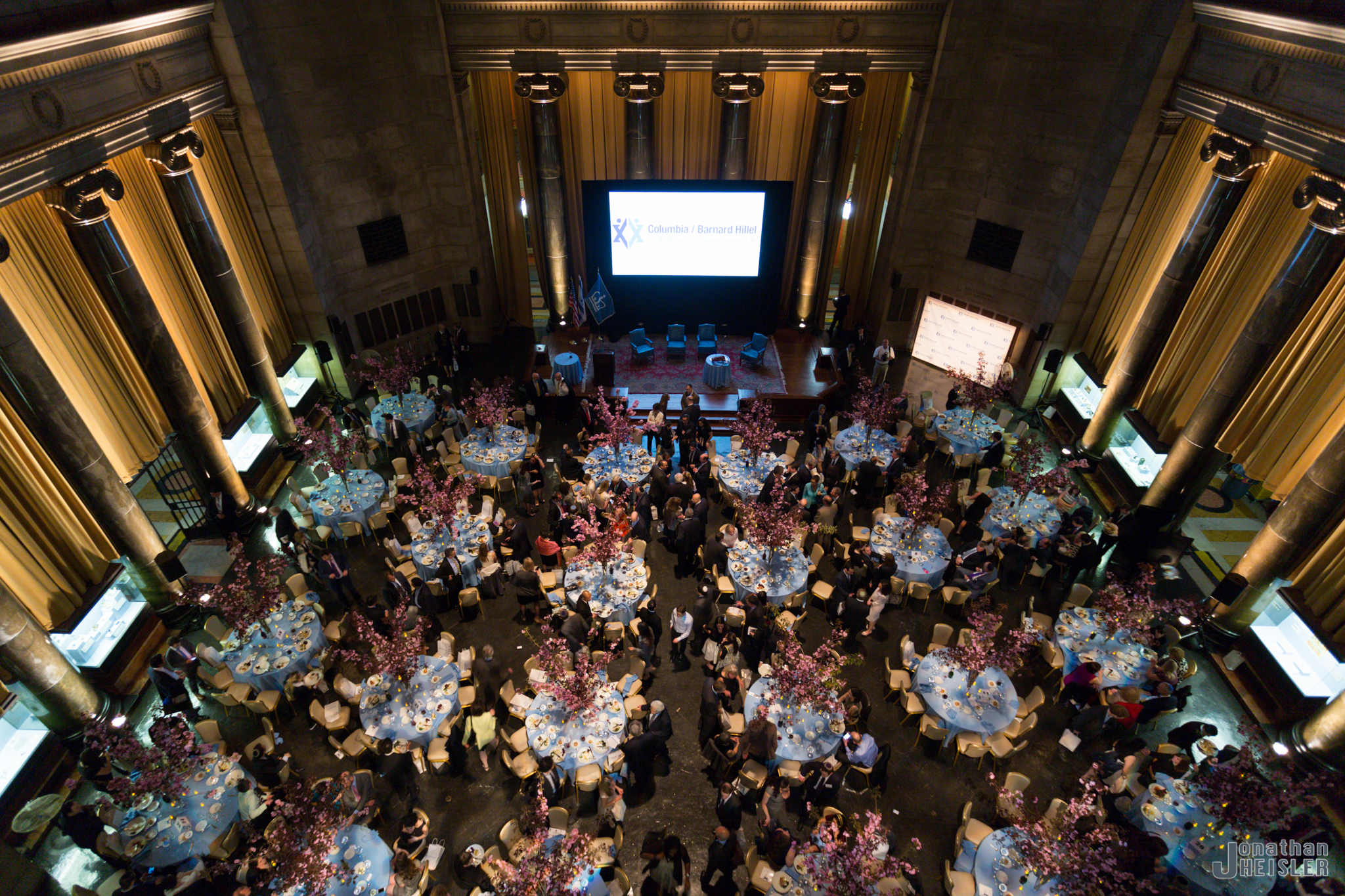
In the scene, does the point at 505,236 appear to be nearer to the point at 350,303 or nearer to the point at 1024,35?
the point at 350,303

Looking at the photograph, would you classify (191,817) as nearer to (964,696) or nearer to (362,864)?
(362,864)

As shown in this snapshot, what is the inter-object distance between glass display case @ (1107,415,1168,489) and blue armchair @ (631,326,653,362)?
10.5 meters

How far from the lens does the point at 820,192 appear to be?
17.6 m

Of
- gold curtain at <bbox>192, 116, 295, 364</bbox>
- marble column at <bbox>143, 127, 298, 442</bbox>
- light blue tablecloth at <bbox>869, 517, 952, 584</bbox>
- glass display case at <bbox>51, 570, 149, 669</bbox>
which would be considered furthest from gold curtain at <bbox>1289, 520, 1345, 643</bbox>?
gold curtain at <bbox>192, 116, 295, 364</bbox>

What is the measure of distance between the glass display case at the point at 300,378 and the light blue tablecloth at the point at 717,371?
29.5ft

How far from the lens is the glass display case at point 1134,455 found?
13.4 meters

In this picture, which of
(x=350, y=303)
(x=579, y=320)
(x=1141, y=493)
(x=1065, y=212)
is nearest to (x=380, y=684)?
(x=350, y=303)

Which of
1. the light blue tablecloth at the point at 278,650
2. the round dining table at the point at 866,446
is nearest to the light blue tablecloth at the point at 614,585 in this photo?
the light blue tablecloth at the point at 278,650

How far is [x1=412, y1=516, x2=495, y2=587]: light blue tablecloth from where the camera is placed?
1153cm

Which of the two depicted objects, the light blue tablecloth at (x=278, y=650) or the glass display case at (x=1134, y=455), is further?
the glass display case at (x=1134, y=455)

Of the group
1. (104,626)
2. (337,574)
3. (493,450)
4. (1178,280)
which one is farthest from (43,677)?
(1178,280)

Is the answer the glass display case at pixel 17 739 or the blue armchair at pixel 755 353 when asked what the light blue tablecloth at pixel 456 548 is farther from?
the blue armchair at pixel 755 353

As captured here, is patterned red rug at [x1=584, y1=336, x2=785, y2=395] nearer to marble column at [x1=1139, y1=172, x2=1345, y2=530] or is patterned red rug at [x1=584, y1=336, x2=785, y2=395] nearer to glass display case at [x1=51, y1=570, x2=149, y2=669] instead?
marble column at [x1=1139, y1=172, x2=1345, y2=530]

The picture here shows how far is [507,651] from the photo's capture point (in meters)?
11.1
